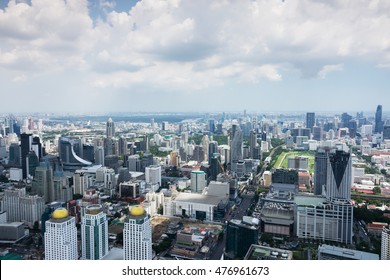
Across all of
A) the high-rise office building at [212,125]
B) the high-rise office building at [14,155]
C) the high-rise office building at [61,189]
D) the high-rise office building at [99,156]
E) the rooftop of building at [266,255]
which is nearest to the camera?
the rooftop of building at [266,255]

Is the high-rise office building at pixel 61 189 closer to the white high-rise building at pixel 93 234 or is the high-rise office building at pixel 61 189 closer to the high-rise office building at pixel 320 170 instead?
the white high-rise building at pixel 93 234

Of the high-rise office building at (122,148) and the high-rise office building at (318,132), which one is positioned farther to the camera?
the high-rise office building at (122,148)

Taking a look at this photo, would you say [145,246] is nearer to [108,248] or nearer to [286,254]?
[108,248]

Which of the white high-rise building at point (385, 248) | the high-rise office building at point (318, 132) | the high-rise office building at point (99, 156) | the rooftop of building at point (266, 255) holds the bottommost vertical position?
the white high-rise building at point (385, 248)

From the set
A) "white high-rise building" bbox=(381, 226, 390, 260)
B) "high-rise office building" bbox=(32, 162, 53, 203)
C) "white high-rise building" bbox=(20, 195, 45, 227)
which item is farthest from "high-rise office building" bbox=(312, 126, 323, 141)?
"high-rise office building" bbox=(32, 162, 53, 203)

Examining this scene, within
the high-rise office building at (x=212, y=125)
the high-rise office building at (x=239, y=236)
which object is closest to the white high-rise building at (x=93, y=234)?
the high-rise office building at (x=239, y=236)

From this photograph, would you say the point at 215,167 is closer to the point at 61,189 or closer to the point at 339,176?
the point at 339,176
